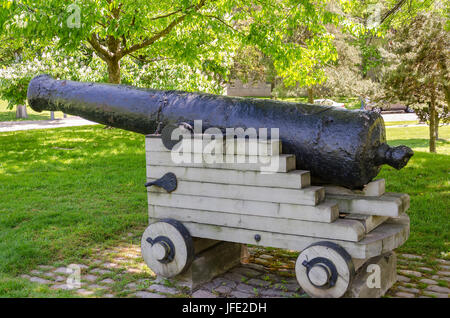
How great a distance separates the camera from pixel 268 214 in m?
3.43

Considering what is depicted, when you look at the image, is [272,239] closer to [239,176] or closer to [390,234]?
[239,176]

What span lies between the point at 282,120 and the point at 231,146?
1.34 feet

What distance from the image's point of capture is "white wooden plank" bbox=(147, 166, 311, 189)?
3.30 metres

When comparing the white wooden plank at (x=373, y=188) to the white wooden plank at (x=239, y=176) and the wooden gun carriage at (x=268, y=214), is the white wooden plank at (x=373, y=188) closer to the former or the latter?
the wooden gun carriage at (x=268, y=214)

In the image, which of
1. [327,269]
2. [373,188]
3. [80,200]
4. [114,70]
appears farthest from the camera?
[114,70]

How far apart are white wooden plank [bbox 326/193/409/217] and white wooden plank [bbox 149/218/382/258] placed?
0.25 metres

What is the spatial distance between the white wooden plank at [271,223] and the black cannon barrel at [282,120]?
1.22 ft

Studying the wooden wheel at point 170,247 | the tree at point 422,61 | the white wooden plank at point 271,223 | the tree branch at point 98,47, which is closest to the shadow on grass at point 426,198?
the white wooden plank at point 271,223

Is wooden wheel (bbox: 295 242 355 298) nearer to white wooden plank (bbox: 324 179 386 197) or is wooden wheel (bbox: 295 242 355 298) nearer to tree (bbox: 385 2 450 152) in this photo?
white wooden plank (bbox: 324 179 386 197)

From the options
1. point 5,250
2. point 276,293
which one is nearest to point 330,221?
point 276,293

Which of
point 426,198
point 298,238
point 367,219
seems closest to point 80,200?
point 298,238

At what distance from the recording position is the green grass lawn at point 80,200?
184 inches

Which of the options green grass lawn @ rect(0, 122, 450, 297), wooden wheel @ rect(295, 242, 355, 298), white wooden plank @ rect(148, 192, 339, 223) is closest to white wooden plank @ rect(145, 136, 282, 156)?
white wooden plank @ rect(148, 192, 339, 223)

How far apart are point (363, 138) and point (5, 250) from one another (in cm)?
336
